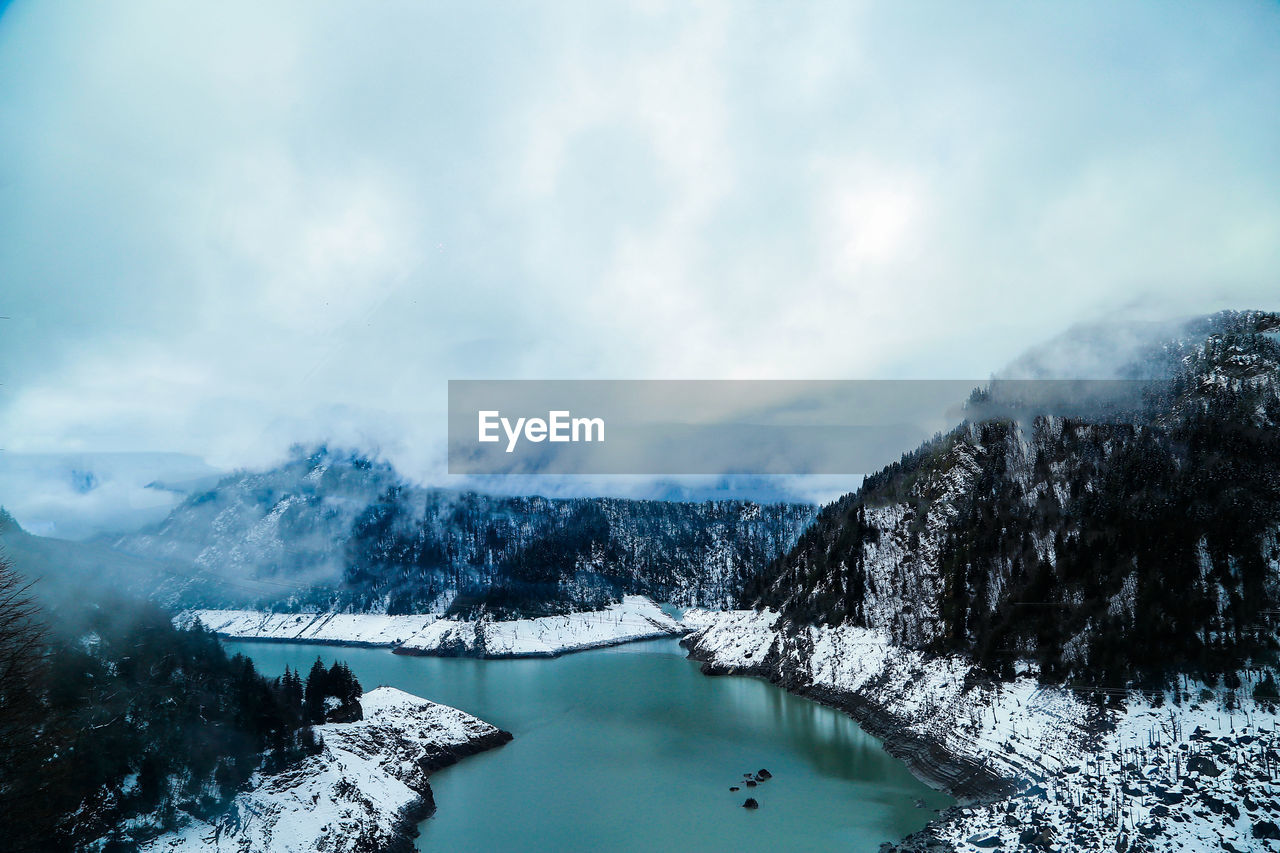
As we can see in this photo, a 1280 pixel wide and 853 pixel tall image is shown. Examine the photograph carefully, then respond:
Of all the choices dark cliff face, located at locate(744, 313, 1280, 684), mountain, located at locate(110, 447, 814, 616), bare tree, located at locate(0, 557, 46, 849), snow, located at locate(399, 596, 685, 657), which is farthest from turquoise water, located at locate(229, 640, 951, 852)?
mountain, located at locate(110, 447, 814, 616)

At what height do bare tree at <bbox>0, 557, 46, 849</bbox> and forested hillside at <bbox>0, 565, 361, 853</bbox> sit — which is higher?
bare tree at <bbox>0, 557, 46, 849</bbox>

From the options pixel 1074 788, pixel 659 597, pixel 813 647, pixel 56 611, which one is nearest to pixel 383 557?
pixel 659 597

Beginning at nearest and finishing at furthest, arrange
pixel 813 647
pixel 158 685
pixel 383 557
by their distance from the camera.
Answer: pixel 158 685 < pixel 813 647 < pixel 383 557

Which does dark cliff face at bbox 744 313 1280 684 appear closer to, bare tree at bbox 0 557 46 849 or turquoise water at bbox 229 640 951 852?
turquoise water at bbox 229 640 951 852

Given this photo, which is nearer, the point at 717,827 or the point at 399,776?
the point at 717,827

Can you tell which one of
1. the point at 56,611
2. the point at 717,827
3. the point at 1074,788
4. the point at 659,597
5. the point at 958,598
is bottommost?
the point at 659,597

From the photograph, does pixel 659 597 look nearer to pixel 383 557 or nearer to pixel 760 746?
pixel 383 557
